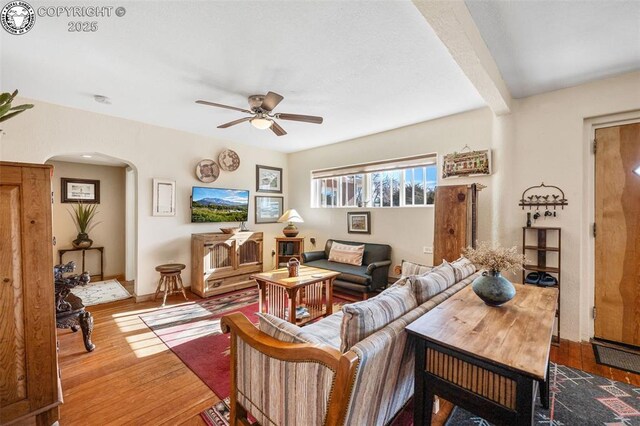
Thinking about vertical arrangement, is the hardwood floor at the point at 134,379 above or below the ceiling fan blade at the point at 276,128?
below

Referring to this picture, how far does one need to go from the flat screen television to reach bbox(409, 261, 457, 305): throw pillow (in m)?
3.83

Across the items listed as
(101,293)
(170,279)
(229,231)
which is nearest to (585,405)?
(229,231)

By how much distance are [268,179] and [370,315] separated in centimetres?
465

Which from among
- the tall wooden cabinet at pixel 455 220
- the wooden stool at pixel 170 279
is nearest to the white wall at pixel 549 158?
the tall wooden cabinet at pixel 455 220

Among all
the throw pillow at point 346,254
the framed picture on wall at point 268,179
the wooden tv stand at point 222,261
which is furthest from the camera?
the framed picture on wall at point 268,179

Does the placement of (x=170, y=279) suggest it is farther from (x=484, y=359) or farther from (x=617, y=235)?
(x=617, y=235)

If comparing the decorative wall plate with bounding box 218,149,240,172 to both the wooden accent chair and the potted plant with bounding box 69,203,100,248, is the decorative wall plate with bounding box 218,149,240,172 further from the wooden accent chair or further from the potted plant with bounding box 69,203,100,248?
the wooden accent chair

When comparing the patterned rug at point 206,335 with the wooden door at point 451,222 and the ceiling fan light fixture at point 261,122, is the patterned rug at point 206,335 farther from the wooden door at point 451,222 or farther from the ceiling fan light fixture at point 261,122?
the ceiling fan light fixture at point 261,122

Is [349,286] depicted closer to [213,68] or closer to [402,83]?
[402,83]

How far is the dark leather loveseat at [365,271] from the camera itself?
3748 millimetres

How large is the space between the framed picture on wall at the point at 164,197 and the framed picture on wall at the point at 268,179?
1.61 metres

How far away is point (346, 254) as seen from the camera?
14.6 feet

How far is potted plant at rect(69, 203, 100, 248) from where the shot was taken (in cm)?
498

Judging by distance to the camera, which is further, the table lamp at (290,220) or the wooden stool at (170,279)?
the table lamp at (290,220)
